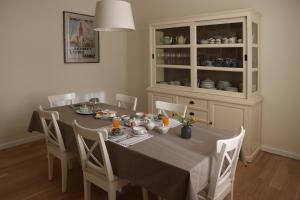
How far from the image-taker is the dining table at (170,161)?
1456mm

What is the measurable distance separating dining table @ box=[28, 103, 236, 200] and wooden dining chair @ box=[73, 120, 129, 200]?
75 millimetres

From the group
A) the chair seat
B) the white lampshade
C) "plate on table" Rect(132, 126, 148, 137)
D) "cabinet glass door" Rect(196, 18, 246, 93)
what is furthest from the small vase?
"cabinet glass door" Rect(196, 18, 246, 93)

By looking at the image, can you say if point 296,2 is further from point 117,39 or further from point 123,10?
point 117,39

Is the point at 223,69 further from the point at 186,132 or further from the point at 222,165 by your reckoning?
the point at 222,165

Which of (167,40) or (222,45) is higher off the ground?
(167,40)

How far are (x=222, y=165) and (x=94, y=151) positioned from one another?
980mm

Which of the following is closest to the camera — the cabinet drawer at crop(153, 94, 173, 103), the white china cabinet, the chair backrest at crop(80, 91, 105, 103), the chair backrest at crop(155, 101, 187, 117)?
the chair backrest at crop(155, 101, 187, 117)

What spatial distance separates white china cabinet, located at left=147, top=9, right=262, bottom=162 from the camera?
2.94 m

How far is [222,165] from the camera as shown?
5.45 ft

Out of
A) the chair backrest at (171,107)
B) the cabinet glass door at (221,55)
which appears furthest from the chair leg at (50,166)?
the cabinet glass door at (221,55)

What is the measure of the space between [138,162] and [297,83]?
2393 millimetres

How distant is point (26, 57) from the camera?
3.56 meters

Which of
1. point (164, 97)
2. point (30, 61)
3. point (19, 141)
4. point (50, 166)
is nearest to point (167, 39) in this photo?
point (164, 97)

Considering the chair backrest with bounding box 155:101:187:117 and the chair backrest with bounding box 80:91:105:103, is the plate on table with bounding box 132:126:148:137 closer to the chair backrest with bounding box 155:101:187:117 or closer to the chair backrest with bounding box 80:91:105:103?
the chair backrest with bounding box 155:101:187:117
